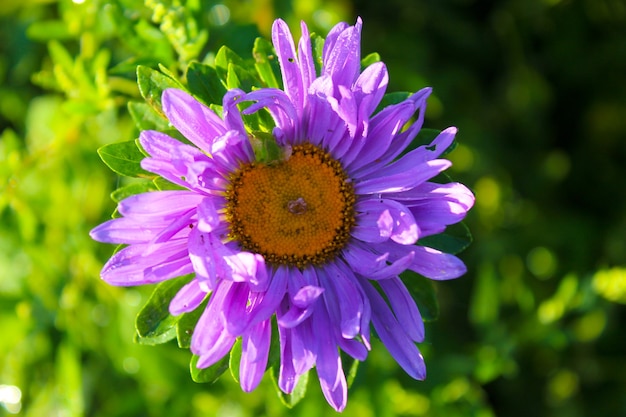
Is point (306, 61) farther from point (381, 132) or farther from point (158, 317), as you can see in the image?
point (158, 317)

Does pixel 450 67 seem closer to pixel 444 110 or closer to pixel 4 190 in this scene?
pixel 444 110

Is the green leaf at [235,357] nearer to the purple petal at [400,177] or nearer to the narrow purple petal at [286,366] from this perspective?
the narrow purple petal at [286,366]

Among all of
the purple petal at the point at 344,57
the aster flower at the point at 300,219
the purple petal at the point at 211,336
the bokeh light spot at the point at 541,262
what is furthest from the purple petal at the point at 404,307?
the bokeh light spot at the point at 541,262

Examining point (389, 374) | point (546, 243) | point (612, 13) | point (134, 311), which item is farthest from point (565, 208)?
point (134, 311)

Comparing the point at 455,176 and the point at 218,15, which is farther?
the point at 455,176

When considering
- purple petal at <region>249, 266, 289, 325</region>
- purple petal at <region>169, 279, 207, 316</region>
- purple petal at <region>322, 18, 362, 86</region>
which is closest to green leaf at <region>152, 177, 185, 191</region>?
purple petal at <region>169, 279, 207, 316</region>

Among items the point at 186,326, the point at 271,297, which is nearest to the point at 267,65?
the point at 271,297
